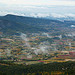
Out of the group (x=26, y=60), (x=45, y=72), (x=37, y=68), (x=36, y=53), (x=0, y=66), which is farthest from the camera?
(x=36, y=53)

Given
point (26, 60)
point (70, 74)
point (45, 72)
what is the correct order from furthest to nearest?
point (26, 60)
point (45, 72)
point (70, 74)

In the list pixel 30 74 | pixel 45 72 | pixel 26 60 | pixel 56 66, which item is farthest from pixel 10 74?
pixel 26 60

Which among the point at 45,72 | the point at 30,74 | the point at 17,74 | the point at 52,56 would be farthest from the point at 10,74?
the point at 52,56

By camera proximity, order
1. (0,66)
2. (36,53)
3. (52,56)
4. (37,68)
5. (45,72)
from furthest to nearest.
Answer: (36,53), (52,56), (0,66), (37,68), (45,72)

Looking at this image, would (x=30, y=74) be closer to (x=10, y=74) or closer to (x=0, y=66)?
(x=10, y=74)

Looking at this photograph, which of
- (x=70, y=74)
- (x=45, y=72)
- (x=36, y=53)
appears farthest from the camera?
(x=36, y=53)

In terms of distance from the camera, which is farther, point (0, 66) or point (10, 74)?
point (0, 66)

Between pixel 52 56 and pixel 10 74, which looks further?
pixel 52 56

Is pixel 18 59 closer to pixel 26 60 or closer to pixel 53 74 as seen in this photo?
pixel 26 60

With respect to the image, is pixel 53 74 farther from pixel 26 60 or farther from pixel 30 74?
pixel 26 60
